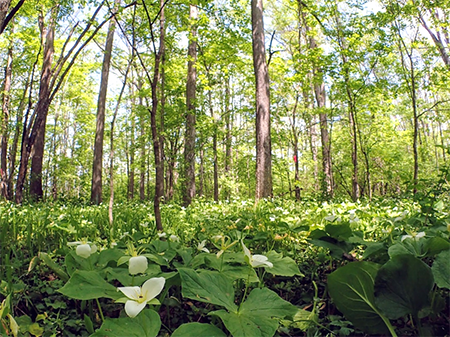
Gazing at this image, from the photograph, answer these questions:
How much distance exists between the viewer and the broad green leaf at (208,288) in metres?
0.81

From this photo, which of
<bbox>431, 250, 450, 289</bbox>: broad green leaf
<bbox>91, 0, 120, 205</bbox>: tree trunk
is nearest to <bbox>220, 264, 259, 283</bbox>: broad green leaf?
<bbox>431, 250, 450, 289</bbox>: broad green leaf

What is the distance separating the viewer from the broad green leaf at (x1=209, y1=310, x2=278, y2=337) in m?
0.70

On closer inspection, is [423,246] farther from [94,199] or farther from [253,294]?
[94,199]

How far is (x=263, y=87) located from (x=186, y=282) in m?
6.77

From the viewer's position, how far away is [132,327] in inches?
29.4

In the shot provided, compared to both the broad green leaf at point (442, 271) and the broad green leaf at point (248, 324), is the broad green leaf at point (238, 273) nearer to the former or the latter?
the broad green leaf at point (248, 324)

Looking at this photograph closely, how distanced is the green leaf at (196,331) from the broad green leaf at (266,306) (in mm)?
111

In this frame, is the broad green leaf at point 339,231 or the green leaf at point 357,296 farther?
the broad green leaf at point 339,231

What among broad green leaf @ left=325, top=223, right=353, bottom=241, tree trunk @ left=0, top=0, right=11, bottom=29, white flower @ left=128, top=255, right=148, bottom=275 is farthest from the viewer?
tree trunk @ left=0, top=0, right=11, bottom=29

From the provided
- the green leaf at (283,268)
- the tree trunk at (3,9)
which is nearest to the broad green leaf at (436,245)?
the green leaf at (283,268)

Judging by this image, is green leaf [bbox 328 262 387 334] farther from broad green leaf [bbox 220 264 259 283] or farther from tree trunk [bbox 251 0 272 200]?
tree trunk [bbox 251 0 272 200]

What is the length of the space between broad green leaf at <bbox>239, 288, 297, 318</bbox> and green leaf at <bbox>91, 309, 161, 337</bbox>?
0.23m

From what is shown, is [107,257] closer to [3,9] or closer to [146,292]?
[146,292]

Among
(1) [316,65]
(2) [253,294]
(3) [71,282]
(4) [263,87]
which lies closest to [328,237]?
(2) [253,294]
